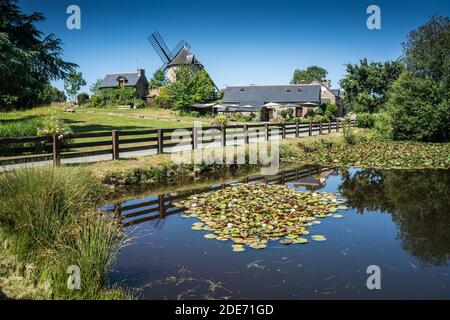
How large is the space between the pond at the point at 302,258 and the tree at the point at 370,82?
44340mm

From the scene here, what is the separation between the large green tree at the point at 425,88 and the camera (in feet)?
78.4

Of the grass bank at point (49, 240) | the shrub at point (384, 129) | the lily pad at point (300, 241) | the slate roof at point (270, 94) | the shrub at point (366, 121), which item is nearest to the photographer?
the grass bank at point (49, 240)

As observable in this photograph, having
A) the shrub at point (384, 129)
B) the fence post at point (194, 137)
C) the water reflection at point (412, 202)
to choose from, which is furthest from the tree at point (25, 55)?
the shrub at point (384, 129)

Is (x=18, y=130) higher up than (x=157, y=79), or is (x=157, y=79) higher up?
(x=157, y=79)

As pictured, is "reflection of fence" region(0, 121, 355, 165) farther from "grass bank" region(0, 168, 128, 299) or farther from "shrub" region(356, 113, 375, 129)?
"shrub" region(356, 113, 375, 129)

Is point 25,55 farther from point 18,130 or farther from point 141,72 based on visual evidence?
point 141,72

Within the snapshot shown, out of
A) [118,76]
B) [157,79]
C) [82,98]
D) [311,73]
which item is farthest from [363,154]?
[311,73]

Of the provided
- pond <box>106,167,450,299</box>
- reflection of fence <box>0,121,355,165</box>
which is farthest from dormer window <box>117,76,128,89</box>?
pond <box>106,167,450,299</box>

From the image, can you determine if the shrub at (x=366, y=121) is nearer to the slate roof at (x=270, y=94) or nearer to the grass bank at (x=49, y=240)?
the slate roof at (x=270, y=94)

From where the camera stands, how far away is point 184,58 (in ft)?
198

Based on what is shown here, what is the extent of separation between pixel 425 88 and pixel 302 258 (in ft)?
73.3
